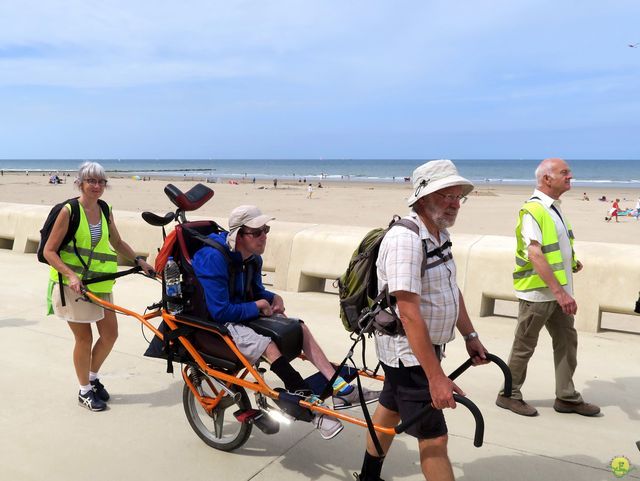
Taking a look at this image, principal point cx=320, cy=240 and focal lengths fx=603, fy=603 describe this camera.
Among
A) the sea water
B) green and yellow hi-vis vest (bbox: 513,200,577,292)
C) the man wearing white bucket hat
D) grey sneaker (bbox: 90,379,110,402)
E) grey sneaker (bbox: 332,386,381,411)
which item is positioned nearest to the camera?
the man wearing white bucket hat

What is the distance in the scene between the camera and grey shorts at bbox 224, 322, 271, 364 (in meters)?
3.37

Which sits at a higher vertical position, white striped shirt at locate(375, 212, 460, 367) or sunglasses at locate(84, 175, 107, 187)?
sunglasses at locate(84, 175, 107, 187)

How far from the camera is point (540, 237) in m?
4.20

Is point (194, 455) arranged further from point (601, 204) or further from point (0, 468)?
point (601, 204)

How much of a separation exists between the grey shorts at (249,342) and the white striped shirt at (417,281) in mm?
757

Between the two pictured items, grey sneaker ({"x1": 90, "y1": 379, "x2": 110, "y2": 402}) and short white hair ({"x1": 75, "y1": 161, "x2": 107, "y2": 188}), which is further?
grey sneaker ({"x1": 90, "y1": 379, "x2": 110, "y2": 402})

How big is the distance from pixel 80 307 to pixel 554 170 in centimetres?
355

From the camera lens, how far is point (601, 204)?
2734 centimetres

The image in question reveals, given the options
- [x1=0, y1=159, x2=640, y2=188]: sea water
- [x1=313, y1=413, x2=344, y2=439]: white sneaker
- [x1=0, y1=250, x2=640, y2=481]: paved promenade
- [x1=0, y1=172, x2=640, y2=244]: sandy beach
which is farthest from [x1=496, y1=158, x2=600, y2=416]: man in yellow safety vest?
[x1=0, y1=159, x2=640, y2=188]: sea water

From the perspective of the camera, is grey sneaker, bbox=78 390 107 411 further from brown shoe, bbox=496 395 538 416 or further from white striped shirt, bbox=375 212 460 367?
brown shoe, bbox=496 395 538 416

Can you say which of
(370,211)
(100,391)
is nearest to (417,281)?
(100,391)

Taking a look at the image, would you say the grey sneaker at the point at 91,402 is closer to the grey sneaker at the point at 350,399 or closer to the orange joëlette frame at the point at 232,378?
the orange joëlette frame at the point at 232,378

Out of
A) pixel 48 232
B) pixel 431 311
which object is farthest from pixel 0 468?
pixel 431 311

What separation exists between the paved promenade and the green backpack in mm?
1189
